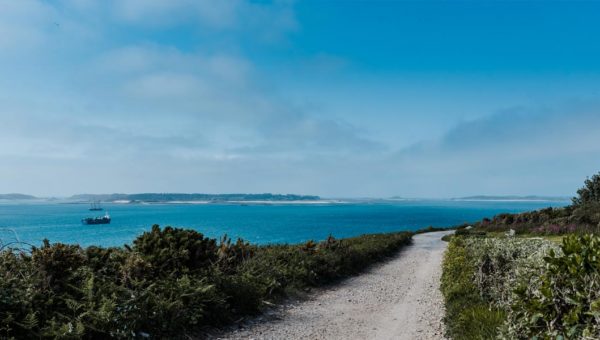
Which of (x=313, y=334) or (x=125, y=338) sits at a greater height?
(x=125, y=338)

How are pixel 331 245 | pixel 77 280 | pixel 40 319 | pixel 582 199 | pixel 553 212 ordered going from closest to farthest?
pixel 40 319 < pixel 77 280 < pixel 331 245 < pixel 553 212 < pixel 582 199

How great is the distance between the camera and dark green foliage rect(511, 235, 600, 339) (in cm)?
337

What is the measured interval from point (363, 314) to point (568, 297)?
17.7ft

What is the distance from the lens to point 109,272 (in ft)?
23.9

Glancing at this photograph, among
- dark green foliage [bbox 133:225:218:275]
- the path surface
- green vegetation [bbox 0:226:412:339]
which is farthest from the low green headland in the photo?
dark green foliage [bbox 133:225:218:275]

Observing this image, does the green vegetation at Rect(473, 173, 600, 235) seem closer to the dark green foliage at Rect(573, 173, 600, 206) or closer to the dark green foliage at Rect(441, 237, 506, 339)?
the dark green foliage at Rect(573, 173, 600, 206)

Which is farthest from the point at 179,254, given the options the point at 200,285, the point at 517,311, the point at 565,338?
the point at 565,338

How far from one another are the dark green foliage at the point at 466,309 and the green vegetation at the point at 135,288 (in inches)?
150

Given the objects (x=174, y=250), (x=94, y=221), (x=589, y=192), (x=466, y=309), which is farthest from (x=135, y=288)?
(x=94, y=221)

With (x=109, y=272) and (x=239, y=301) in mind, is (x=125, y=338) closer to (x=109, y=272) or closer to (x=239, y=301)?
(x=109, y=272)

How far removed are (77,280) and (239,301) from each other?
2947 mm

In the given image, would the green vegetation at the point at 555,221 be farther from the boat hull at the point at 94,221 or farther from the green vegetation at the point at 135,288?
the boat hull at the point at 94,221

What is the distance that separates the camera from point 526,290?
14.1 ft

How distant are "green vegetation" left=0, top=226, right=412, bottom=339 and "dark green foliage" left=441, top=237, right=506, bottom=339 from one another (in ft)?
12.5
